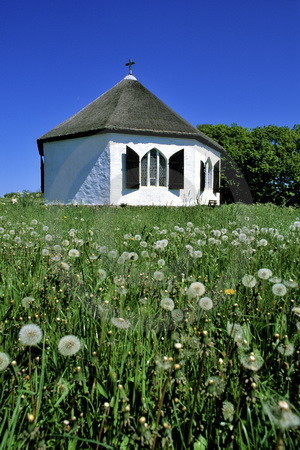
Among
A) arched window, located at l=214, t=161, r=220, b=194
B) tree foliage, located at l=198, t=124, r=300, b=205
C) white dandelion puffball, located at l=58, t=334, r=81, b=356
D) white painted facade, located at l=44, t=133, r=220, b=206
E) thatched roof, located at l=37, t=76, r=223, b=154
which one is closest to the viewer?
white dandelion puffball, located at l=58, t=334, r=81, b=356

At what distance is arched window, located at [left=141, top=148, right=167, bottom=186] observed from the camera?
18.2m

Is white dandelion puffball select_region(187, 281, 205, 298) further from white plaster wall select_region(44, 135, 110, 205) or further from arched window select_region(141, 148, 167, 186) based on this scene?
arched window select_region(141, 148, 167, 186)

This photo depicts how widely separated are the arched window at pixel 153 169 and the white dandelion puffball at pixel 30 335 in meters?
17.2

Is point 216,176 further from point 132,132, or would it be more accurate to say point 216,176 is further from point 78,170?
point 78,170

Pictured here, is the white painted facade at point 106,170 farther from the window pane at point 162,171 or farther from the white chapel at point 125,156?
the window pane at point 162,171

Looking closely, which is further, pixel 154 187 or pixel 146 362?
pixel 154 187

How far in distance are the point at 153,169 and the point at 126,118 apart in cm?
314

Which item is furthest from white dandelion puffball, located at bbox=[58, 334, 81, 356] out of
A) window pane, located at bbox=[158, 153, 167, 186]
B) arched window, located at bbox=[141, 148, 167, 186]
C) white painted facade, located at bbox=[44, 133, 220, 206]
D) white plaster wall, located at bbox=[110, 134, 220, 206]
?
window pane, located at bbox=[158, 153, 167, 186]

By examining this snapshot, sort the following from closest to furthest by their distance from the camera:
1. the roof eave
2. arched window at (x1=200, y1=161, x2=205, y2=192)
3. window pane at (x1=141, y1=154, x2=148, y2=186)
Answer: the roof eave < window pane at (x1=141, y1=154, x2=148, y2=186) < arched window at (x1=200, y1=161, x2=205, y2=192)

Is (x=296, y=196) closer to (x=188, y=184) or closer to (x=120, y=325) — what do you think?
(x=188, y=184)

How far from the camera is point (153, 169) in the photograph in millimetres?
18453

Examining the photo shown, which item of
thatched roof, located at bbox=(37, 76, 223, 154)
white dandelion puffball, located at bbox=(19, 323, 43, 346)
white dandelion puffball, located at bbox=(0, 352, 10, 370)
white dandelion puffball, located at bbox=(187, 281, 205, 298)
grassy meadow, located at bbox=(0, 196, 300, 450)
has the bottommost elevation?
grassy meadow, located at bbox=(0, 196, 300, 450)

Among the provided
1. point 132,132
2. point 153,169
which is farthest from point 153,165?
point 132,132

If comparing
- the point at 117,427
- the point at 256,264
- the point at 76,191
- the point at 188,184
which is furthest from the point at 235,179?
the point at 117,427
